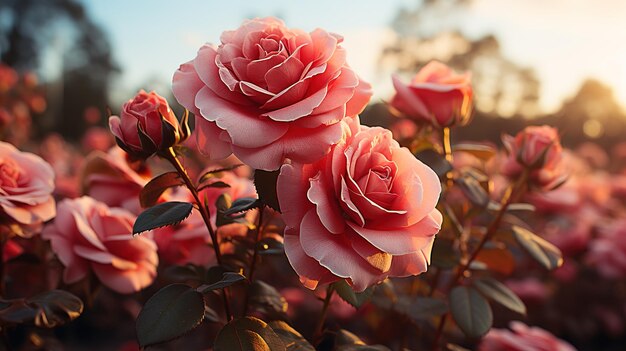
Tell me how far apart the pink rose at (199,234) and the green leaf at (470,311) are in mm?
327

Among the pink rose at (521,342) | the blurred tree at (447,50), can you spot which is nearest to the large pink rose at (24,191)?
the pink rose at (521,342)

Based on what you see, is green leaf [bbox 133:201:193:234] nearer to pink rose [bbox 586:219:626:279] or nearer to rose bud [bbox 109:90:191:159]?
rose bud [bbox 109:90:191:159]

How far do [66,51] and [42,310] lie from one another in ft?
79.2

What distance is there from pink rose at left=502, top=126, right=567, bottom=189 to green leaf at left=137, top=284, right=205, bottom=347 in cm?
53

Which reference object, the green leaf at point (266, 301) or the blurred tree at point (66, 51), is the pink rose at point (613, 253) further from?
the blurred tree at point (66, 51)

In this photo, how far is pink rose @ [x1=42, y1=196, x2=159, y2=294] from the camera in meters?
0.74

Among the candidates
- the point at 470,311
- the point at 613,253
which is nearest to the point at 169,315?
the point at 470,311

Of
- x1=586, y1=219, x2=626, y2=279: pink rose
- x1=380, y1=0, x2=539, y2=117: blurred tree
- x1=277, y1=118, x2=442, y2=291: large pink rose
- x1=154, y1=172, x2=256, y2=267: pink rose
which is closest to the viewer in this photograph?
x1=277, y1=118, x2=442, y2=291: large pink rose

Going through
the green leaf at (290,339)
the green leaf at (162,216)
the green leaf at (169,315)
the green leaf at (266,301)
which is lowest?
the green leaf at (266,301)

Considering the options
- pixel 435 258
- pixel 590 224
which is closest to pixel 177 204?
pixel 435 258

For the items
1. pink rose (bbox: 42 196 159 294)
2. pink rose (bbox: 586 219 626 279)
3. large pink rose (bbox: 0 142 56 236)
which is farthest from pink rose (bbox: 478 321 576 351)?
pink rose (bbox: 586 219 626 279)

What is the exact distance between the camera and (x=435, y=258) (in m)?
0.79

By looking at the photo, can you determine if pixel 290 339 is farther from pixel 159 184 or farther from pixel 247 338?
pixel 159 184

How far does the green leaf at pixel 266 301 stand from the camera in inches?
26.6
